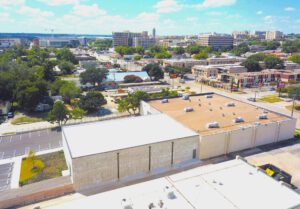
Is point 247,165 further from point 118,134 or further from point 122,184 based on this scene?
point 118,134

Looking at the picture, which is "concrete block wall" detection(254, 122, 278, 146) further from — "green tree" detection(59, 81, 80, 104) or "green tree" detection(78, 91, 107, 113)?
"green tree" detection(59, 81, 80, 104)

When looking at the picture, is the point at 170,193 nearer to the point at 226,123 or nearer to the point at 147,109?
the point at 226,123

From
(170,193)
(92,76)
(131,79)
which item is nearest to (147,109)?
(170,193)

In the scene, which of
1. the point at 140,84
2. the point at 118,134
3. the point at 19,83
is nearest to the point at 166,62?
the point at 140,84

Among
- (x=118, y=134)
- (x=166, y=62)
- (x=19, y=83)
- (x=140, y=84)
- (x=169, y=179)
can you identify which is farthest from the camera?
(x=166, y=62)

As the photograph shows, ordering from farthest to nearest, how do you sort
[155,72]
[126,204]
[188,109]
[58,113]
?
1. [155,72]
2. [58,113]
3. [188,109]
4. [126,204]

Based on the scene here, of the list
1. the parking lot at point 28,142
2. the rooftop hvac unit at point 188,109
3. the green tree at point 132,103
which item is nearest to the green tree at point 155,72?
the green tree at point 132,103
